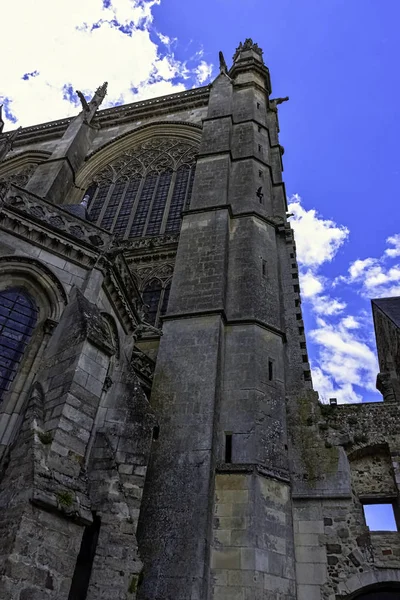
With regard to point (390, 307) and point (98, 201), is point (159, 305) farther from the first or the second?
point (98, 201)

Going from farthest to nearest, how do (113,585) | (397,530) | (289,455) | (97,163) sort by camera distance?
(97,163), (289,455), (397,530), (113,585)

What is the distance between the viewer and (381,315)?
1288cm

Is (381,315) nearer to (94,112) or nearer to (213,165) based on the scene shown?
(213,165)

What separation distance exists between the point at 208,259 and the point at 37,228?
11.2 feet

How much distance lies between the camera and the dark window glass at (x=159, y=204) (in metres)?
15.3

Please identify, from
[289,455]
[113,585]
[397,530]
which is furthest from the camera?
[289,455]

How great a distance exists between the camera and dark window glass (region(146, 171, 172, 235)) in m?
15.3

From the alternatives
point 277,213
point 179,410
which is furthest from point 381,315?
point 179,410

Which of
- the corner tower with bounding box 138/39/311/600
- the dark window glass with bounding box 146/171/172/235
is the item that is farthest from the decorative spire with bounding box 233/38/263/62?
the corner tower with bounding box 138/39/311/600

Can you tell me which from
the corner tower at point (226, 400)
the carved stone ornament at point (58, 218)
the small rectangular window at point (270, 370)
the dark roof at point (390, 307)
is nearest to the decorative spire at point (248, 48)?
the corner tower at point (226, 400)

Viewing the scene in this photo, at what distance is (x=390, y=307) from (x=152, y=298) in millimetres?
6319

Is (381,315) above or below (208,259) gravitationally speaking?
above

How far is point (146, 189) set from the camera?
17.4 metres

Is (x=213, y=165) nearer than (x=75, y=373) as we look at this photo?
No
